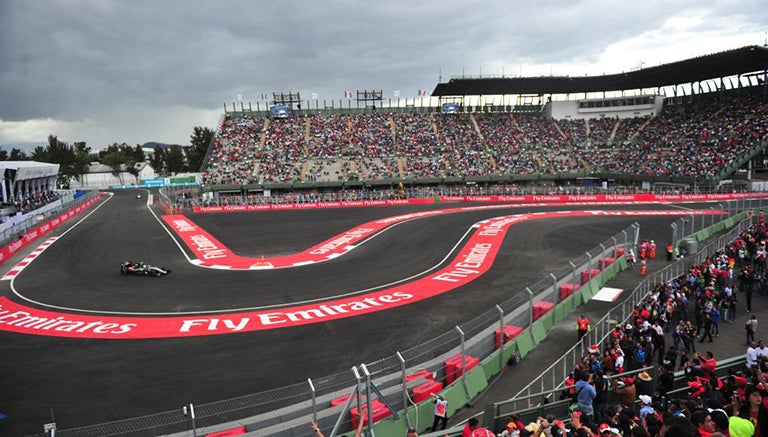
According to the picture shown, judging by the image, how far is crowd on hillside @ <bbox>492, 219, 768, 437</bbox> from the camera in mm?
6094

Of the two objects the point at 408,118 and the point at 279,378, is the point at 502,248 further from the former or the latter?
the point at 408,118

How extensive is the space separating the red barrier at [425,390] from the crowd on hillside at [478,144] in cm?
5239

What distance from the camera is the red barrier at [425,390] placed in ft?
33.3

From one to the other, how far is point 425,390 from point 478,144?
63416 mm

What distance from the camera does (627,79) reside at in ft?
228

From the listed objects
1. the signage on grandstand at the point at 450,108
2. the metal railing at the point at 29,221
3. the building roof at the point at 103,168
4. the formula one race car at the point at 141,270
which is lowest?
the formula one race car at the point at 141,270

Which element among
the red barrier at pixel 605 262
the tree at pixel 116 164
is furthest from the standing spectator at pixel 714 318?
the tree at pixel 116 164

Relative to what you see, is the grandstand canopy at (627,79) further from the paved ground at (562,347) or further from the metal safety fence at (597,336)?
the paved ground at (562,347)

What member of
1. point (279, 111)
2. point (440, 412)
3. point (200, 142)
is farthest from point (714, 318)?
point (200, 142)

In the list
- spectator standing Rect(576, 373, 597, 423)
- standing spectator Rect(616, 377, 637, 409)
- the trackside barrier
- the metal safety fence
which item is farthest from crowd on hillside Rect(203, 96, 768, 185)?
spectator standing Rect(576, 373, 597, 423)

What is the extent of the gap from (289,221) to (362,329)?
26.1 meters

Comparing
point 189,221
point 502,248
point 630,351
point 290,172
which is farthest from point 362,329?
point 290,172

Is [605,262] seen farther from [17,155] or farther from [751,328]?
[17,155]

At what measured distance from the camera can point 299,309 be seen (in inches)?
712
